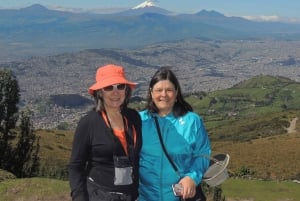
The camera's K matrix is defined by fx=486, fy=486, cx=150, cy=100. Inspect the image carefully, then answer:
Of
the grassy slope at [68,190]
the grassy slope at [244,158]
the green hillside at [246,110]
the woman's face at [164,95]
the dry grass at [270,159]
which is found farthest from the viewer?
the green hillside at [246,110]

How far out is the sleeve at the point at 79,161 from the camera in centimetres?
592

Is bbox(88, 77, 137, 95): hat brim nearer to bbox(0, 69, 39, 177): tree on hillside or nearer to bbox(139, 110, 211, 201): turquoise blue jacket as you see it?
bbox(139, 110, 211, 201): turquoise blue jacket

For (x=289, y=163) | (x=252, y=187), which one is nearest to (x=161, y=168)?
(x=252, y=187)

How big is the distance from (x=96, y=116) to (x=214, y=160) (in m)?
1.70

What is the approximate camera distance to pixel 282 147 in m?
62.2

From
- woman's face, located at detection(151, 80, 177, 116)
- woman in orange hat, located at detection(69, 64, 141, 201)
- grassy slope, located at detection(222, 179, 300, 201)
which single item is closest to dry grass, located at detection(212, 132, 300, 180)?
grassy slope, located at detection(222, 179, 300, 201)

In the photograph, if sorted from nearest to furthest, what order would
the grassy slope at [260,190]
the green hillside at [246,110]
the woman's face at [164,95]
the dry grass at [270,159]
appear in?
the woman's face at [164,95]
the grassy slope at [260,190]
the dry grass at [270,159]
the green hillside at [246,110]

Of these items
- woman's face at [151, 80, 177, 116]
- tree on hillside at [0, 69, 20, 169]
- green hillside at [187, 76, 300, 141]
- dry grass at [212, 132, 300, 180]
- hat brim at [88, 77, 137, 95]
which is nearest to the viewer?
hat brim at [88, 77, 137, 95]

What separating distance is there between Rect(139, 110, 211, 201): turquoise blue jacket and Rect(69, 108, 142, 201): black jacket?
357mm

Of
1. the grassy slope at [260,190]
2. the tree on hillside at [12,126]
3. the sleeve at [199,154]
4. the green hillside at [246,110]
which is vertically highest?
the sleeve at [199,154]

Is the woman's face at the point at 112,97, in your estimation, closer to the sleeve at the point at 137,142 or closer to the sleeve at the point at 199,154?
the sleeve at the point at 137,142

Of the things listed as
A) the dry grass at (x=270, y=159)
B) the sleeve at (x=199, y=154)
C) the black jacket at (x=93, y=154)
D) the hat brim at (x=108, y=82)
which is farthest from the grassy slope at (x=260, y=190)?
the hat brim at (x=108, y=82)

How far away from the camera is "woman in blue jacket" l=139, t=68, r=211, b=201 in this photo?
6332mm

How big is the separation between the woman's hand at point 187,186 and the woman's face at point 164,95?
96 centimetres
